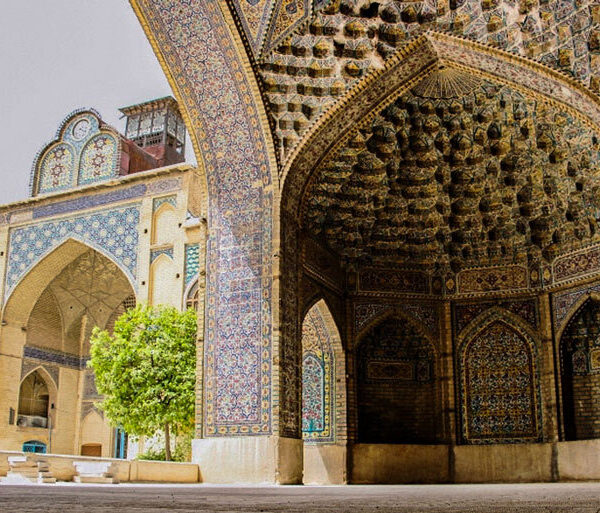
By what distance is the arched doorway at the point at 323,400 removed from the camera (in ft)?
31.5

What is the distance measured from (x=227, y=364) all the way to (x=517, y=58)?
4254mm

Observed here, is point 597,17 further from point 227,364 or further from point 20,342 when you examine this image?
point 20,342

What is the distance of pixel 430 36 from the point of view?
7.91 metres

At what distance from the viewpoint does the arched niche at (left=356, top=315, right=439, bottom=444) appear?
10297 millimetres

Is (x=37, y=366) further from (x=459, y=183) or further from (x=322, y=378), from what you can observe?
(x=459, y=183)

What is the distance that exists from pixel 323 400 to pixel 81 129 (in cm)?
857

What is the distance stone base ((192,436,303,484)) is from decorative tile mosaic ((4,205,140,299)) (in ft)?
19.7

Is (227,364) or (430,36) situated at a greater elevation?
(430,36)

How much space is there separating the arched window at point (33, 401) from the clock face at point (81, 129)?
4.85 metres

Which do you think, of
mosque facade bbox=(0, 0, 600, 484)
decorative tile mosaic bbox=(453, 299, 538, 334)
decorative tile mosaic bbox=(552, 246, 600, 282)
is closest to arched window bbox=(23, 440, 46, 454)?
mosque facade bbox=(0, 0, 600, 484)

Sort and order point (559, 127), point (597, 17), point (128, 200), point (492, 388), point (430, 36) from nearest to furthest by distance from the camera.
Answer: point (597, 17), point (430, 36), point (559, 127), point (492, 388), point (128, 200)

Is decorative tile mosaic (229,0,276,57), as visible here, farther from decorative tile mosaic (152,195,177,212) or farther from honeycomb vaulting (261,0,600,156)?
decorative tile mosaic (152,195,177,212)

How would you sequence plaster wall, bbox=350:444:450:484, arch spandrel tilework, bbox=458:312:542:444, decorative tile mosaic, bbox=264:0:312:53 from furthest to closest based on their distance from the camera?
1. arch spandrel tilework, bbox=458:312:542:444
2. plaster wall, bbox=350:444:450:484
3. decorative tile mosaic, bbox=264:0:312:53

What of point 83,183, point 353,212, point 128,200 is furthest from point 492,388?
point 83,183
